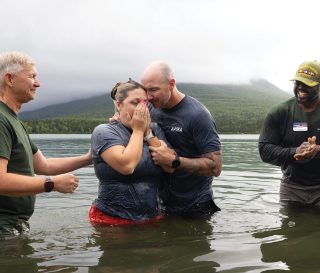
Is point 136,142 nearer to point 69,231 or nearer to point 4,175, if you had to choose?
point 4,175

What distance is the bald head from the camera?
6633mm

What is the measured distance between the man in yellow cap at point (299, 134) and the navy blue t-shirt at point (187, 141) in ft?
5.53

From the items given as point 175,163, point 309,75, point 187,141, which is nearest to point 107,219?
point 175,163

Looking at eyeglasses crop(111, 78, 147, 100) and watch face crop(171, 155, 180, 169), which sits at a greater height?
eyeglasses crop(111, 78, 147, 100)

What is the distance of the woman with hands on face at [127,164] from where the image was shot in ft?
19.5

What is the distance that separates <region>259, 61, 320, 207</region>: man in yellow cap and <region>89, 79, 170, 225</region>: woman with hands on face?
8.38 ft

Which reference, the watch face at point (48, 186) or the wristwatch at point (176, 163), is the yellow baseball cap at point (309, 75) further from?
the watch face at point (48, 186)

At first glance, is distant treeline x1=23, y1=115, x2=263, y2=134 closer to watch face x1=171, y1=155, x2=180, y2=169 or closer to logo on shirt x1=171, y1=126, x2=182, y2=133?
logo on shirt x1=171, y1=126, x2=182, y2=133

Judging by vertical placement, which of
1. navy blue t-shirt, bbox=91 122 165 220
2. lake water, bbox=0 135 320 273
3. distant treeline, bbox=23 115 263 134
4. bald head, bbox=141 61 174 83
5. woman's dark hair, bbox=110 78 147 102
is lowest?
distant treeline, bbox=23 115 263 134

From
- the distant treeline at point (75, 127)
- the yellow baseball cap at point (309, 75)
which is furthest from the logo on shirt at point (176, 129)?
the distant treeline at point (75, 127)

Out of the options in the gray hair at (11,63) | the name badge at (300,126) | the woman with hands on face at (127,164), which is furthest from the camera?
the name badge at (300,126)

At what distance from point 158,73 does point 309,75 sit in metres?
2.90

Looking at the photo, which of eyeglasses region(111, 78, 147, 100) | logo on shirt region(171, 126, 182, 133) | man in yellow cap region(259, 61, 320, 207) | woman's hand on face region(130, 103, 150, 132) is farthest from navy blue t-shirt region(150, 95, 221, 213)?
man in yellow cap region(259, 61, 320, 207)

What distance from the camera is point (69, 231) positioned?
7074mm
